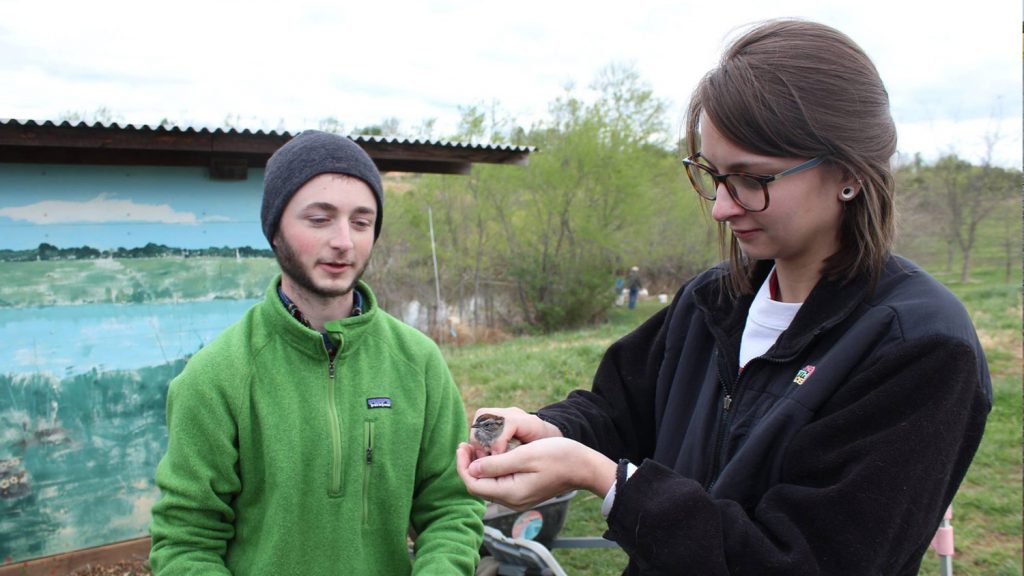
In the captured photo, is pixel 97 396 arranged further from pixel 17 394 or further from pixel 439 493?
pixel 439 493

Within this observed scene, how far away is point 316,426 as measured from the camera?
89.2 inches

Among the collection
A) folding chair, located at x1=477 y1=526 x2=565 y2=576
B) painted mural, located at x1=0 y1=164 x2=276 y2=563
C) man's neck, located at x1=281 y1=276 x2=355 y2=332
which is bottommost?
folding chair, located at x1=477 y1=526 x2=565 y2=576

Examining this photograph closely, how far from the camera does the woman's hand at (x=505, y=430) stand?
1.77 m

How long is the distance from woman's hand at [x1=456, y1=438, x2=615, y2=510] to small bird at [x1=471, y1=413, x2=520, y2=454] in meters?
0.16

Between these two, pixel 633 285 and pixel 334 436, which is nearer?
pixel 334 436

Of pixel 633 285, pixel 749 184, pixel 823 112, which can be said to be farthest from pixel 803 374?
pixel 633 285

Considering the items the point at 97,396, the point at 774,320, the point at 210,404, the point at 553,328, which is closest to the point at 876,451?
the point at 774,320

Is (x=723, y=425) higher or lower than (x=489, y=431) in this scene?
higher

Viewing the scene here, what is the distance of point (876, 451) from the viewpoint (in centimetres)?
127

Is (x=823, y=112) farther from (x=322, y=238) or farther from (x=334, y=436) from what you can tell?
(x=334, y=436)

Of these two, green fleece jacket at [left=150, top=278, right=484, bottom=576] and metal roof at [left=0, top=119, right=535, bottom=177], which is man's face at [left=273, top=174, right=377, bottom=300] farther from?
metal roof at [left=0, top=119, right=535, bottom=177]

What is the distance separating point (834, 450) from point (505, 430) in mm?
743

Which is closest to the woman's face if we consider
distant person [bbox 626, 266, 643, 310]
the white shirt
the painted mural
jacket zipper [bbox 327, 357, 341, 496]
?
the white shirt

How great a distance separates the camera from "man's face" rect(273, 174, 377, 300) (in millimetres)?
2318
